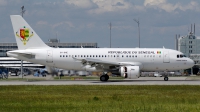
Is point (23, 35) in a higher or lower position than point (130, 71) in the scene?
higher

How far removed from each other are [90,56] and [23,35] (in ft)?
27.0

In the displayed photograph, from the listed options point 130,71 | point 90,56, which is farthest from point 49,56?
point 130,71

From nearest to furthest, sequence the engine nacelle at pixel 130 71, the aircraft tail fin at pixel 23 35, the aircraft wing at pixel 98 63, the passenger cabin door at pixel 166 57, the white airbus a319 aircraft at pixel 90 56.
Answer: the engine nacelle at pixel 130 71
the aircraft wing at pixel 98 63
the white airbus a319 aircraft at pixel 90 56
the passenger cabin door at pixel 166 57
the aircraft tail fin at pixel 23 35

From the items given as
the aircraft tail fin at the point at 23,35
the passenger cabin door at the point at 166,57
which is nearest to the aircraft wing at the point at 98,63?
the passenger cabin door at the point at 166,57

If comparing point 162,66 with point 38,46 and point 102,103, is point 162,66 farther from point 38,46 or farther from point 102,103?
point 102,103

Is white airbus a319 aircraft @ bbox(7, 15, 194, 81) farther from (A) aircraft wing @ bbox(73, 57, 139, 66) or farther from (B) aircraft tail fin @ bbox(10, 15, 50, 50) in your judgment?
(A) aircraft wing @ bbox(73, 57, 139, 66)

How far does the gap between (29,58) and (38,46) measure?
1786 millimetres

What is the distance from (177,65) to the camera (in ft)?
182

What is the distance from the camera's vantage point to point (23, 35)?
55.2 meters

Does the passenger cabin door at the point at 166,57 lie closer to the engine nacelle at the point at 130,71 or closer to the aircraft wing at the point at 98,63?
the aircraft wing at the point at 98,63

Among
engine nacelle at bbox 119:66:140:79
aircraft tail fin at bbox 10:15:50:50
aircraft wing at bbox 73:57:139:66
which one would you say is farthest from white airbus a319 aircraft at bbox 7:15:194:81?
engine nacelle at bbox 119:66:140:79

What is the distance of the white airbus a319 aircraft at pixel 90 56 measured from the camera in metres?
54.4

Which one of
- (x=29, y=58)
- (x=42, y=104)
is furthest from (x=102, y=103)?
(x=29, y=58)

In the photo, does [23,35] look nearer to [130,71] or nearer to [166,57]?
[130,71]
